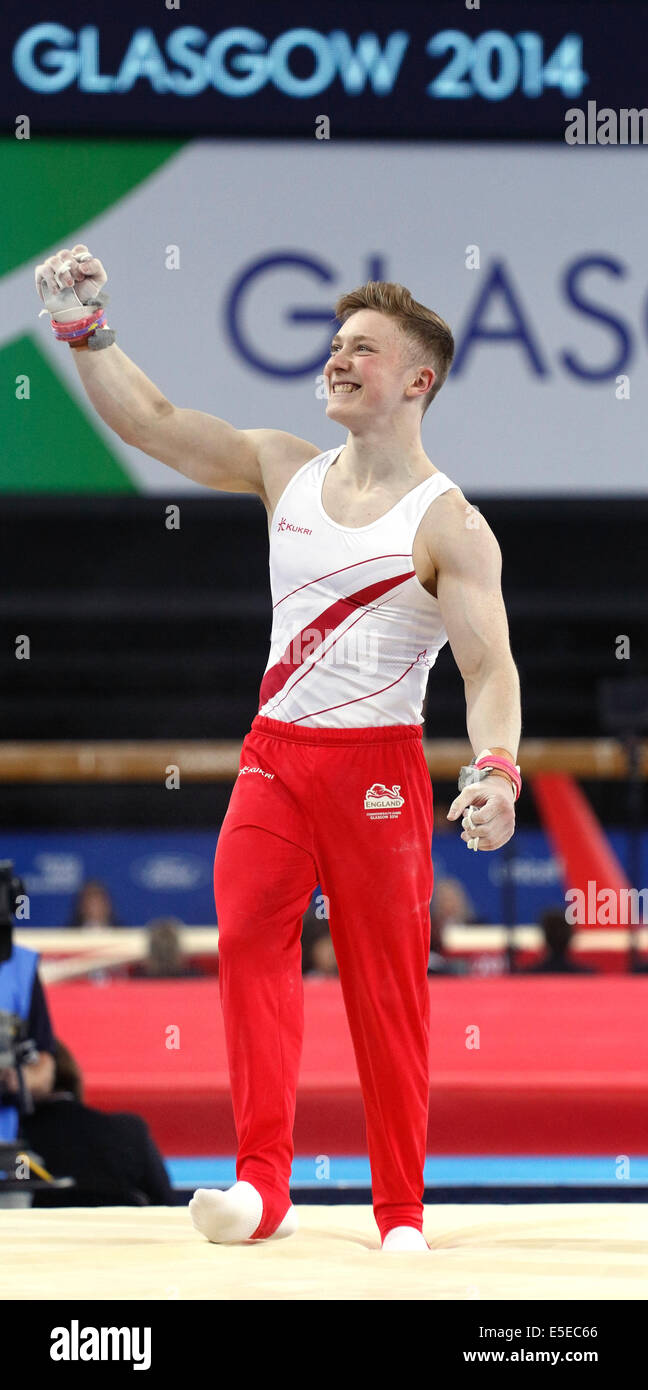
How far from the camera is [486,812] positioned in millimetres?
2047

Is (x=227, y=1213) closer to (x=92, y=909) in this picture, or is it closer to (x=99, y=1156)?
(x=99, y=1156)

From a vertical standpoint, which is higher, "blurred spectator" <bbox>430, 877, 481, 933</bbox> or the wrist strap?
the wrist strap

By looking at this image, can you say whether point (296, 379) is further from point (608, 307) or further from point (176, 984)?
point (176, 984)

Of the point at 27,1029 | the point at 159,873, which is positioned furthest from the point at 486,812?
the point at 159,873

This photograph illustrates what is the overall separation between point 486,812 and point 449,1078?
280cm

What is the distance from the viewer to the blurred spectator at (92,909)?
10109 millimetres

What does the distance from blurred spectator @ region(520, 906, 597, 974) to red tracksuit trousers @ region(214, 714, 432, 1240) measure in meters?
4.45

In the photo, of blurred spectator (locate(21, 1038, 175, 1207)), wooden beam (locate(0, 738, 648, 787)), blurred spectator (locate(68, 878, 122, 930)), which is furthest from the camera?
blurred spectator (locate(68, 878, 122, 930))

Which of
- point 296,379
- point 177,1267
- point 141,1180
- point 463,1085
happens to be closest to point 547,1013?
point 463,1085

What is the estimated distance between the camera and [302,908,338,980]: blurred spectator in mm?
7152

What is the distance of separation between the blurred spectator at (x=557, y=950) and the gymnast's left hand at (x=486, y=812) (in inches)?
188

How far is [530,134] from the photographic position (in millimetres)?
4125

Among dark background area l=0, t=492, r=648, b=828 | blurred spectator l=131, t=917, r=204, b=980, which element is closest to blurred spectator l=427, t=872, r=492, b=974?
blurred spectator l=131, t=917, r=204, b=980

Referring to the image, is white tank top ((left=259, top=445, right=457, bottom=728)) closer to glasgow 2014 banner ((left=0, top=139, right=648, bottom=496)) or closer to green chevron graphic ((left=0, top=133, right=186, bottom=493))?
glasgow 2014 banner ((left=0, top=139, right=648, bottom=496))
